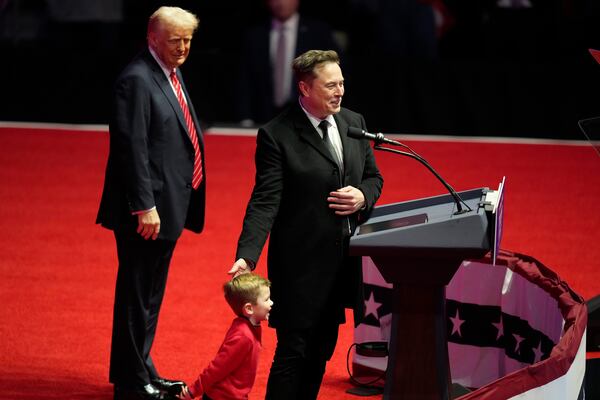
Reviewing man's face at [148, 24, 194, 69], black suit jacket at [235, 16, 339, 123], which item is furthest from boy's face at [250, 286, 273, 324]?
black suit jacket at [235, 16, 339, 123]

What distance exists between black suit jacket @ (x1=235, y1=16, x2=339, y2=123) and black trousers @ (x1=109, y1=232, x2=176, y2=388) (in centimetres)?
654

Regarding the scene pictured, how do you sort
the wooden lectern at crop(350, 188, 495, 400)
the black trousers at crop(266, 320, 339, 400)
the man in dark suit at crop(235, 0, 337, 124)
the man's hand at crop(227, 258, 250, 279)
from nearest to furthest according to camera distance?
the wooden lectern at crop(350, 188, 495, 400) < the man's hand at crop(227, 258, 250, 279) < the black trousers at crop(266, 320, 339, 400) < the man in dark suit at crop(235, 0, 337, 124)

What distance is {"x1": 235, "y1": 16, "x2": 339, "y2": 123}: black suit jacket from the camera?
11461 mm

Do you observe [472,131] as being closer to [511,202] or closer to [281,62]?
[281,62]

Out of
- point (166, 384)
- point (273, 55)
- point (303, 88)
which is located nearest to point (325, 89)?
point (303, 88)

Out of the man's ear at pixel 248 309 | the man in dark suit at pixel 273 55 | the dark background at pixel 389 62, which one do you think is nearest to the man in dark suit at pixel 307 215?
the man's ear at pixel 248 309

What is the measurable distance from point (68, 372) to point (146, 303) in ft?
2.44

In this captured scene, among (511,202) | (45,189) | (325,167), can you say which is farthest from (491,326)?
(45,189)

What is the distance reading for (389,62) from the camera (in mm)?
11852

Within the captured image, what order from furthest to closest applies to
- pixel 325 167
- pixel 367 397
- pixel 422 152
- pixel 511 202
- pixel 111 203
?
pixel 422 152 < pixel 511 202 < pixel 367 397 < pixel 111 203 < pixel 325 167

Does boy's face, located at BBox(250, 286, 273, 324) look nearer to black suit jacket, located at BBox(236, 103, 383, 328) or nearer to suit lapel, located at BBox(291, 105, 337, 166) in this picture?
black suit jacket, located at BBox(236, 103, 383, 328)

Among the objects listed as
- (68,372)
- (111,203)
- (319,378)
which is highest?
(111,203)

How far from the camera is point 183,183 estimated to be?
5.01m

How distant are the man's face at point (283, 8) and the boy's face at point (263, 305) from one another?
7.44m
